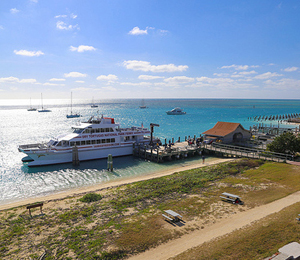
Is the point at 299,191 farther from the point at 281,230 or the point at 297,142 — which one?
the point at 297,142

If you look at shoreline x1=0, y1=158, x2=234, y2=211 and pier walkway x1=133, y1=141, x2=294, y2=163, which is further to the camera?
pier walkway x1=133, y1=141, x2=294, y2=163

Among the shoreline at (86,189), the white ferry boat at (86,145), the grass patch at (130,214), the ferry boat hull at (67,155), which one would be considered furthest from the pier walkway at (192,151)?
the grass patch at (130,214)

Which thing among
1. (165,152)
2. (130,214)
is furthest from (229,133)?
(130,214)

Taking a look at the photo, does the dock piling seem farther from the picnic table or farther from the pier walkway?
the picnic table

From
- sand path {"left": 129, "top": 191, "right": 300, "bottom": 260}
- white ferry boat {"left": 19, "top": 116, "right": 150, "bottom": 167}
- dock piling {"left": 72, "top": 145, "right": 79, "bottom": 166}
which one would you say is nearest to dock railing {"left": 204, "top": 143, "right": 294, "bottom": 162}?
sand path {"left": 129, "top": 191, "right": 300, "bottom": 260}

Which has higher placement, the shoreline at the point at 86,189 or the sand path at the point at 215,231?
the sand path at the point at 215,231

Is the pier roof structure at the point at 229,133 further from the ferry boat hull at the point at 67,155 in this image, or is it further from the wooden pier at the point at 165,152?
the ferry boat hull at the point at 67,155
